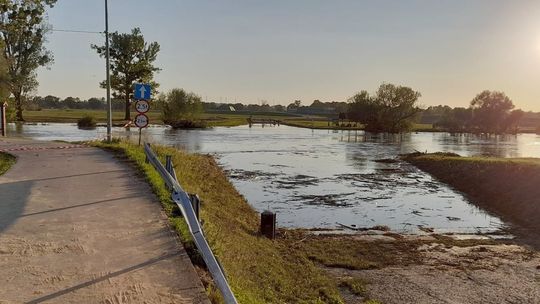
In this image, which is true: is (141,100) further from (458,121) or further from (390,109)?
(458,121)

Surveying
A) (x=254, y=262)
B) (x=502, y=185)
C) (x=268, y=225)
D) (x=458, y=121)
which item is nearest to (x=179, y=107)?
(x=458, y=121)

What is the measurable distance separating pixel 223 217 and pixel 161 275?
6.55 meters

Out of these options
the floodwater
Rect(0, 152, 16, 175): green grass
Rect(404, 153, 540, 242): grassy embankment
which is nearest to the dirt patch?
the floodwater

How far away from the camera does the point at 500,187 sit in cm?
2034

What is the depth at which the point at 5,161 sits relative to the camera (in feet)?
50.4

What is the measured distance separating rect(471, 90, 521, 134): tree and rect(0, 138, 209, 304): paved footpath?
115577 millimetres

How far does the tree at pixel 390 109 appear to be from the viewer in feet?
315

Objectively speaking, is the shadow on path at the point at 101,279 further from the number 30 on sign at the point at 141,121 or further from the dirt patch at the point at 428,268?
the number 30 on sign at the point at 141,121

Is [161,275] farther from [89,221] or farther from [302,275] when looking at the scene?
[302,275]

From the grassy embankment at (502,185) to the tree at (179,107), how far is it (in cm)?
6378

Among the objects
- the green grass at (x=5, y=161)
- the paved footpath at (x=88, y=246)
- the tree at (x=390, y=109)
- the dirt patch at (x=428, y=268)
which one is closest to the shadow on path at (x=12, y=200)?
the paved footpath at (x=88, y=246)

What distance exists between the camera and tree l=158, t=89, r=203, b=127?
86.1 meters

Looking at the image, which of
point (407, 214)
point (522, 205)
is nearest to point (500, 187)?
point (522, 205)

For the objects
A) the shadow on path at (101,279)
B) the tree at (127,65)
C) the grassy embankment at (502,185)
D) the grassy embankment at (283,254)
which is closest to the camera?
the shadow on path at (101,279)
